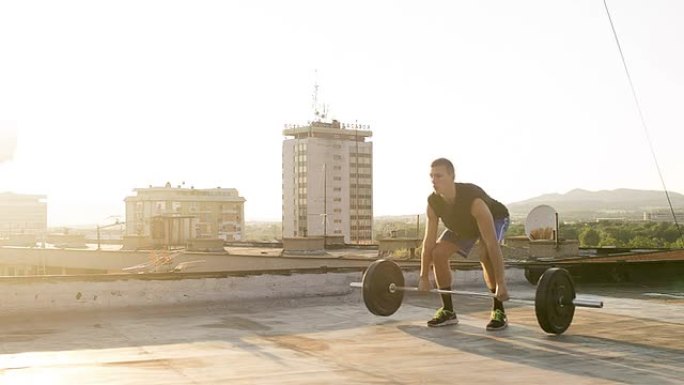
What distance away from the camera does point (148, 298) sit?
27.5ft

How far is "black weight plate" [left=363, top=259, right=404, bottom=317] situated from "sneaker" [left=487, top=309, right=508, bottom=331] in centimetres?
109

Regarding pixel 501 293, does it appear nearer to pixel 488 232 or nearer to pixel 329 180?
pixel 488 232

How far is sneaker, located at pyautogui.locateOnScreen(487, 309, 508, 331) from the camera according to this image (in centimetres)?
640

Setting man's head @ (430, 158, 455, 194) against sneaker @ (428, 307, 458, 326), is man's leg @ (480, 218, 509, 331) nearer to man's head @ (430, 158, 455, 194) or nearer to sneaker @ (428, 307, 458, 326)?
sneaker @ (428, 307, 458, 326)

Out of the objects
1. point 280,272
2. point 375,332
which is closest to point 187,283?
point 280,272

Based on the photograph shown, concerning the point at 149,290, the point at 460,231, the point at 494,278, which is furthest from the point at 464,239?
the point at 149,290

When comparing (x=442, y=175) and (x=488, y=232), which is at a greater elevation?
(x=442, y=175)

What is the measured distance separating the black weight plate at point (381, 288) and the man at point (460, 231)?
1.56ft

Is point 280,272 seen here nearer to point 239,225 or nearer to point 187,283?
point 187,283

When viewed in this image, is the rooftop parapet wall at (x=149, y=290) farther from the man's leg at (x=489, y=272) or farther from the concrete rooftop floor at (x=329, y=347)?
the man's leg at (x=489, y=272)

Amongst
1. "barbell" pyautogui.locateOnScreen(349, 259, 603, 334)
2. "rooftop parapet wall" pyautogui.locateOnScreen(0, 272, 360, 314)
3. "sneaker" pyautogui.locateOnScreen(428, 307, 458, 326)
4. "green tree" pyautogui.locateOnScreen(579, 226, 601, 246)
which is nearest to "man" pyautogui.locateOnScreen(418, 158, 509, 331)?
"sneaker" pyautogui.locateOnScreen(428, 307, 458, 326)

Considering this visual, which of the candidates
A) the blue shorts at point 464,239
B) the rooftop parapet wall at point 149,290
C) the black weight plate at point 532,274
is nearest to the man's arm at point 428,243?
the blue shorts at point 464,239

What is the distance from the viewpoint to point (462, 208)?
260 inches

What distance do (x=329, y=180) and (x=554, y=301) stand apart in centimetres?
17759
